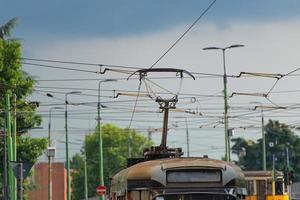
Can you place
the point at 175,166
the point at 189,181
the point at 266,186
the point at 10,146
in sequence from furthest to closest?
the point at 266,186 < the point at 10,146 < the point at 175,166 < the point at 189,181

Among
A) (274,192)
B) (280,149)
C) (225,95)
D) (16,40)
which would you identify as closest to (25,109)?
(16,40)

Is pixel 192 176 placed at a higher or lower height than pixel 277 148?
lower

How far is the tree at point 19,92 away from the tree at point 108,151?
75.9 m

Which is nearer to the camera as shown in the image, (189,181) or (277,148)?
(189,181)

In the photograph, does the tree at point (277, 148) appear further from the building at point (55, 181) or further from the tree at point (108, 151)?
the building at point (55, 181)

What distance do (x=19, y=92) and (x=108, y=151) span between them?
3225 inches

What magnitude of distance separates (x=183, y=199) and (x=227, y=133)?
35805 millimetres

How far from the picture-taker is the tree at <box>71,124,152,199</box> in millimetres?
129250

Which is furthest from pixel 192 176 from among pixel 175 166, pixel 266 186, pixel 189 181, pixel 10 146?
pixel 266 186

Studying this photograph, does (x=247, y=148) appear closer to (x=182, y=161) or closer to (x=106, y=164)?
(x=106, y=164)

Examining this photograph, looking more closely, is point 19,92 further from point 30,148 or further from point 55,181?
point 55,181

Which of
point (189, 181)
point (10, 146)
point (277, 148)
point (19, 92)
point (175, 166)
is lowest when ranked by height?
point (189, 181)

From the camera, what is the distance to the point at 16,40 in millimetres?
52469

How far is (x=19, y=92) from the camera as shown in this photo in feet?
164
